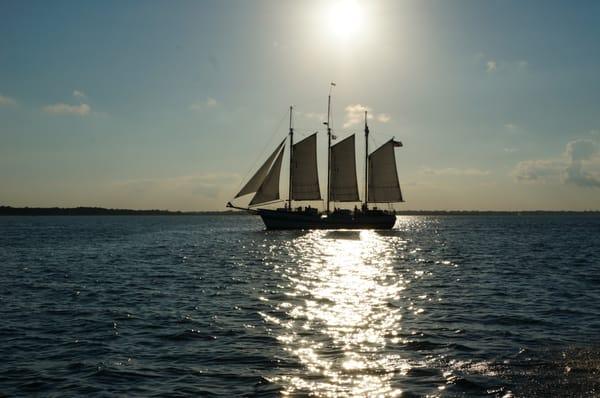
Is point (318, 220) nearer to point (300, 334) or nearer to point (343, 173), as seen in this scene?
point (343, 173)

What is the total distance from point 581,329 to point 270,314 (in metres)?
11.0

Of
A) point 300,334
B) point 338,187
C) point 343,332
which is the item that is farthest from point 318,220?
point 300,334

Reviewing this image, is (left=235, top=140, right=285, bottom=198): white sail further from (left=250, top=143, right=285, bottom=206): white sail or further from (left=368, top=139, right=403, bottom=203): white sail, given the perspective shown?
(left=368, top=139, right=403, bottom=203): white sail

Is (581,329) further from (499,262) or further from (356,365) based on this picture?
(499,262)

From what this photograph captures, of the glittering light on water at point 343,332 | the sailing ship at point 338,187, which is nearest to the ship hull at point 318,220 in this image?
the sailing ship at point 338,187

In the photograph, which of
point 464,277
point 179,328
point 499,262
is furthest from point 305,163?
point 179,328

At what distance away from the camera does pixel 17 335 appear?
16984 mm

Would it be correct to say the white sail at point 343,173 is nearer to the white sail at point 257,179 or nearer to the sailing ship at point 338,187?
the sailing ship at point 338,187

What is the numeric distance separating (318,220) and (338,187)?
24.4 ft

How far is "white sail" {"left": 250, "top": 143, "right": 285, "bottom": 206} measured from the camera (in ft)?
291

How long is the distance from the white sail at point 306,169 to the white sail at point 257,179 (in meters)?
7.45

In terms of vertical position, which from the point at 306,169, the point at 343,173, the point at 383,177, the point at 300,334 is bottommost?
the point at 300,334

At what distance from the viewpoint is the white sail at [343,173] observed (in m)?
97.5

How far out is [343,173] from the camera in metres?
98.2
